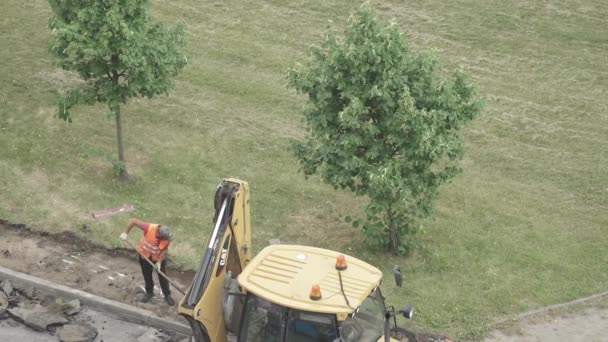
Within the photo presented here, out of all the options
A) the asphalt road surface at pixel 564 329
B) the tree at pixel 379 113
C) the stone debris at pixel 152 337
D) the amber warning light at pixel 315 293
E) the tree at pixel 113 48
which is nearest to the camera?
the amber warning light at pixel 315 293

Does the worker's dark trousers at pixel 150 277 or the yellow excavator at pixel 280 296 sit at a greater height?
the yellow excavator at pixel 280 296

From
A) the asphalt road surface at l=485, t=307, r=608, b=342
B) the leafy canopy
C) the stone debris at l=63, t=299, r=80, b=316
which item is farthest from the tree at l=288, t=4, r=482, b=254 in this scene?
the stone debris at l=63, t=299, r=80, b=316

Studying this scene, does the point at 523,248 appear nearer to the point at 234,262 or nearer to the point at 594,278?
the point at 594,278

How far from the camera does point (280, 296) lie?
32.3 feet

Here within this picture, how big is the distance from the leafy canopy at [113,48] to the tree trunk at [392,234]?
5.17m

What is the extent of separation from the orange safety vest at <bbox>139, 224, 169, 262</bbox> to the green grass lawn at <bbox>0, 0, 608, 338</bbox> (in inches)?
78.2

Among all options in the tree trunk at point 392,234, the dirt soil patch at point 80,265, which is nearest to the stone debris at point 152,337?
the dirt soil patch at point 80,265

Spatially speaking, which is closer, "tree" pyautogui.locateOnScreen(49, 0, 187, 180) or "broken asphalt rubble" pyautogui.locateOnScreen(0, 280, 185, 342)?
"broken asphalt rubble" pyautogui.locateOnScreen(0, 280, 185, 342)

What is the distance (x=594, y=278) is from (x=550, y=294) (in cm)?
113

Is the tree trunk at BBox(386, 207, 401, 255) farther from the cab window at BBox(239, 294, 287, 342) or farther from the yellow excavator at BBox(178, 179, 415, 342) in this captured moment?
the cab window at BBox(239, 294, 287, 342)

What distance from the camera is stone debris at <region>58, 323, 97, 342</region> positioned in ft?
40.1

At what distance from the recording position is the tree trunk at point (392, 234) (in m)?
14.7

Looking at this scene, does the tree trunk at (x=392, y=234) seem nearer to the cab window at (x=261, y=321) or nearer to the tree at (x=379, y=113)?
the tree at (x=379, y=113)

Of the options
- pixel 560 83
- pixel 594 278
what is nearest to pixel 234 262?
pixel 594 278
